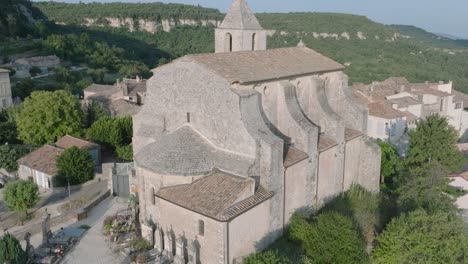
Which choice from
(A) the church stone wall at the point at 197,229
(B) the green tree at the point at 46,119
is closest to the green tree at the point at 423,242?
(A) the church stone wall at the point at 197,229

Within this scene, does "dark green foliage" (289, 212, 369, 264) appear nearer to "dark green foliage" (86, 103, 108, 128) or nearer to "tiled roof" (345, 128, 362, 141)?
"tiled roof" (345, 128, 362, 141)

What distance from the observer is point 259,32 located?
28.2 m

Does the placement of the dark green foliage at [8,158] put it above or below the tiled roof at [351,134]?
below

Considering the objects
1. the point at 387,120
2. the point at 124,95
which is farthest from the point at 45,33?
the point at 387,120

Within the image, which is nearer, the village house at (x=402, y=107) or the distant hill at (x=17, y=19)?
the village house at (x=402, y=107)

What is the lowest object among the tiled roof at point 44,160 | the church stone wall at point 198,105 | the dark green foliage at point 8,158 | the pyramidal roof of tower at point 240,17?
the dark green foliage at point 8,158

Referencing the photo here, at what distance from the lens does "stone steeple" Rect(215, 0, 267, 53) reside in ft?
90.0

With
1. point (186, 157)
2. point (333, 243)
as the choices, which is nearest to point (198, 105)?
point (186, 157)

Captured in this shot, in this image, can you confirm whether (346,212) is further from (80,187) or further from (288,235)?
(80,187)

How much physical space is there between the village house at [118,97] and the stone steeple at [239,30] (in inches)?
954

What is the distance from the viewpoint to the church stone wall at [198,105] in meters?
20.3

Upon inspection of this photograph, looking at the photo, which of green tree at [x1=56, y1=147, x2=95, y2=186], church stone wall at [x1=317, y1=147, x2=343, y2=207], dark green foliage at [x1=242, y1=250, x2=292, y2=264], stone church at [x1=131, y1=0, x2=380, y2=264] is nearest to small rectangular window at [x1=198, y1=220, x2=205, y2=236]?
stone church at [x1=131, y1=0, x2=380, y2=264]

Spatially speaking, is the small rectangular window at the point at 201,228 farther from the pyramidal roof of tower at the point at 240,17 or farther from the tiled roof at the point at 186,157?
the pyramidal roof of tower at the point at 240,17

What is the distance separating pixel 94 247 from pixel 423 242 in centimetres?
1579
